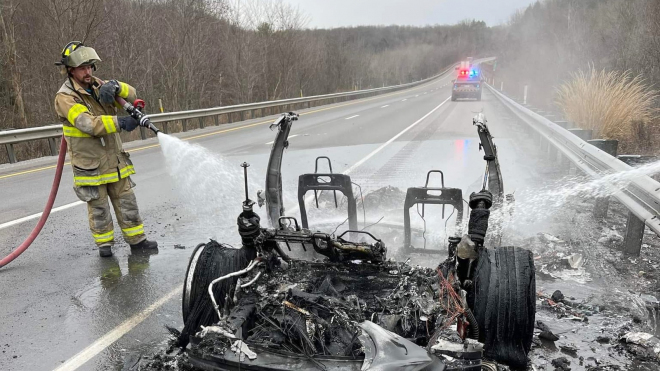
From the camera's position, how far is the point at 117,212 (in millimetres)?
5797

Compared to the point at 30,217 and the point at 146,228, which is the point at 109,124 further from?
the point at 30,217

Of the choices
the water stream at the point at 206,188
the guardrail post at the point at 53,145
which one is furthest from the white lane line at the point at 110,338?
the guardrail post at the point at 53,145

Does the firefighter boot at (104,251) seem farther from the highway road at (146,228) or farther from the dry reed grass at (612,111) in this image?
the dry reed grass at (612,111)

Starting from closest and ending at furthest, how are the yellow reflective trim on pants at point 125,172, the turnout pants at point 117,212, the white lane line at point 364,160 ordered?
the turnout pants at point 117,212
the yellow reflective trim on pants at point 125,172
the white lane line at point 364,160

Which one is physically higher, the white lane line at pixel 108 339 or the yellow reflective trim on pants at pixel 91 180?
the yellow reflective trim on pants at pixel 91 180

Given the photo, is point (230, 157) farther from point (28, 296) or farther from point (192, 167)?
point (28, 296)

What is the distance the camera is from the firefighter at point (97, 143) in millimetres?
5188

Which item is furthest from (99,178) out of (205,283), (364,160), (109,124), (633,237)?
(364,160)

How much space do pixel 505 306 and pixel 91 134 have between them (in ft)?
14.4

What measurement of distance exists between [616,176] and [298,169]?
6465mm

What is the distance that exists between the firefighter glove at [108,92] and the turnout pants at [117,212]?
3.13ft

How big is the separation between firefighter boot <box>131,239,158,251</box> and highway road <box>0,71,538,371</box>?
11 cm

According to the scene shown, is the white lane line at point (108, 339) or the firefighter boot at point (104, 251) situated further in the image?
the firefighter boot at point (104, 251)

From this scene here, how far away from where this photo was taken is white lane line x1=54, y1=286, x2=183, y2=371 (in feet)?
11.3
